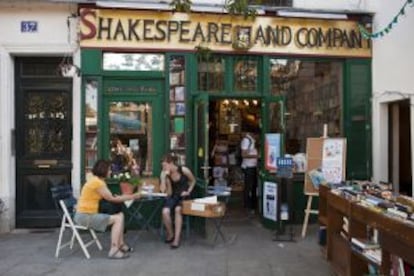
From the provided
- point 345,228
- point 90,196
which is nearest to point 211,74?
point 90,196

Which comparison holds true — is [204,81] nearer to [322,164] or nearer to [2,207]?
[322,164]

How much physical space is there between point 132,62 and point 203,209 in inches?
114

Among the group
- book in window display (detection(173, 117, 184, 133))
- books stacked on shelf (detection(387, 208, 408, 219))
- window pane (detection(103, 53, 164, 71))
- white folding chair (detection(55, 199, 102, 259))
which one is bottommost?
white folding chair (detection(55, 199, 102, 259))

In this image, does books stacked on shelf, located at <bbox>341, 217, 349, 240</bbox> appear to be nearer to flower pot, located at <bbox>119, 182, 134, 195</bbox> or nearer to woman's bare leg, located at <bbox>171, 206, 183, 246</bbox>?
woman's bare leg, located at <bbox>171, 206, 183, 246</bbox>

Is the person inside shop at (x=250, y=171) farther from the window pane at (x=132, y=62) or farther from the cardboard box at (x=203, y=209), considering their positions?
the cardboard box at (x=203, y=209)

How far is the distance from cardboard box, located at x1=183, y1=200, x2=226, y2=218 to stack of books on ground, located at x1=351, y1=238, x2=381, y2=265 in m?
2.71

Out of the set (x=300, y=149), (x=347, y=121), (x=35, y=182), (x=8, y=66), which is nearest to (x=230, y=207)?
(x=300, y=149)

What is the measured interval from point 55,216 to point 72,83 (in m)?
2.25

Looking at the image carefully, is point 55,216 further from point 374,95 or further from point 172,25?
point 374,95

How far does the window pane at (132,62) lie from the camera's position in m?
9.49

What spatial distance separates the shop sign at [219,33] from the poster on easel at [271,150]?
58.6 inches

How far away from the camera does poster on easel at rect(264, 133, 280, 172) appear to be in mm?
9656

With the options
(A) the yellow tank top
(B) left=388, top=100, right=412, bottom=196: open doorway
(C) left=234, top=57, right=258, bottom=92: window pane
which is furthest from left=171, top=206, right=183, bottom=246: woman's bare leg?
(B) left=388, top=100, right=412, bottom=196: open doorway

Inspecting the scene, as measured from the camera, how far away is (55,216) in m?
9.72
